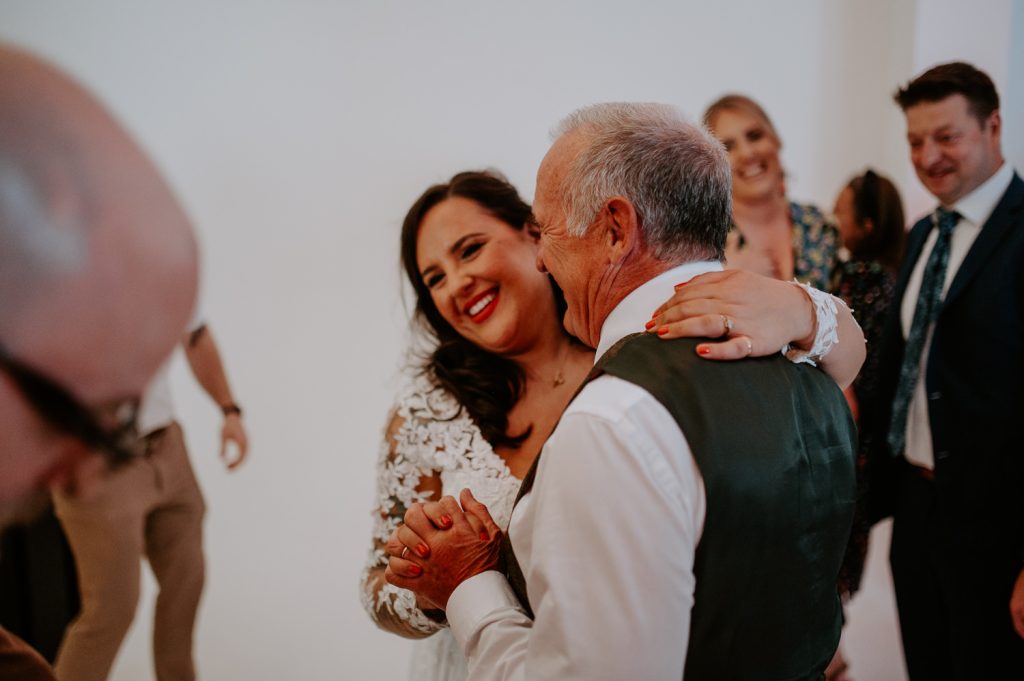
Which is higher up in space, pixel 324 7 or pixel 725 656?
pixel 324 7

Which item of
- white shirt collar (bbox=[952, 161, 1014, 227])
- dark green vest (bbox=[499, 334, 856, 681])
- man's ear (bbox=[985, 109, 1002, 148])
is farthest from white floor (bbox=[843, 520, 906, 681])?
dark green vest (bbox=[499, 334, 856, 681])

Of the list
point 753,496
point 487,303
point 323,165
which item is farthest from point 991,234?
point 323,165

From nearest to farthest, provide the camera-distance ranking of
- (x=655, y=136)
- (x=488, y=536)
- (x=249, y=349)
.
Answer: (x=655, y=136) < (x=488, y=536) < (x=249, y=349)

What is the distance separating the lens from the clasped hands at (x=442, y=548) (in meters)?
1.16

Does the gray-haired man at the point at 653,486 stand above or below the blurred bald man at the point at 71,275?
below

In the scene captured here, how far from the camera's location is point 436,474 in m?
1.68

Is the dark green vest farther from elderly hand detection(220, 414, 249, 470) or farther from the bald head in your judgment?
elderly hand detection(220, 414, 249, 470)

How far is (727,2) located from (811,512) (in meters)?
2.75

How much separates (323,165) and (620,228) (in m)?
1.99

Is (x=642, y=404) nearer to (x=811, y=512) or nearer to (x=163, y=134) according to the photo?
(x=811, y=512)

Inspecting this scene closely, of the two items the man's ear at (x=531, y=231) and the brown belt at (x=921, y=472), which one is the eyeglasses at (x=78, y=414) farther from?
the brown belt at (x=921, y=472)

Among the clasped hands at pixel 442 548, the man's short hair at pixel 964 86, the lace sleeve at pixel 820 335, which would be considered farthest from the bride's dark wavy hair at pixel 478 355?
the man's short hair at pixel 964 86

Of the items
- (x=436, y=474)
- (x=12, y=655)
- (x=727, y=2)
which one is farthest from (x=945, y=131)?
(x=12, y=655)

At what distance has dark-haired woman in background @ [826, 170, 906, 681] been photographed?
2307mm
